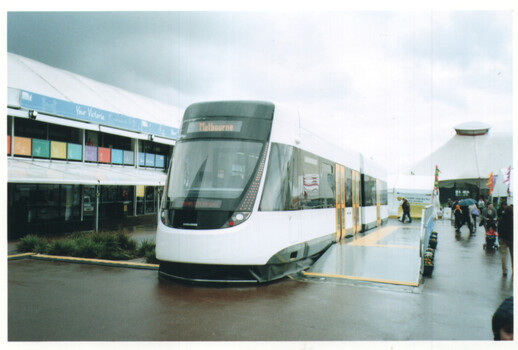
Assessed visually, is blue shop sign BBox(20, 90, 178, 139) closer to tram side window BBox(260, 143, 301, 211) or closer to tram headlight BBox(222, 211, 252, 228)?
tram side window BBox(260, 143, 301, 211)

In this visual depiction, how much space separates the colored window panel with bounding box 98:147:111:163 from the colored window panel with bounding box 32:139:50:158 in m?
3.32

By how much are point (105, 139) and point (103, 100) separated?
6.52 ft

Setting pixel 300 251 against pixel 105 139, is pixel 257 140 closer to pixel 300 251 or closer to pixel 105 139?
pixel 300 251

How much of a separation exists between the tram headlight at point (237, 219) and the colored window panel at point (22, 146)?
11609 mm

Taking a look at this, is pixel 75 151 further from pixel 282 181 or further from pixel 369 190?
pixel 282 181

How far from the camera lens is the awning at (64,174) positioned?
1266 centimetres

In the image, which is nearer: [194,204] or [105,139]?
[194,204]

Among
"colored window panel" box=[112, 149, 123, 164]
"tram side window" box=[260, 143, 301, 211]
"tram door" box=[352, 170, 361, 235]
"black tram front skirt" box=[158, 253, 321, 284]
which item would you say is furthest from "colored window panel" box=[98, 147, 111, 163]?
"tram side window" box=[260, 143, 301, 211]

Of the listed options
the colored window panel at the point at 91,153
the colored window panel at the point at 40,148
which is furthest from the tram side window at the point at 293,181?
the colored window panel at the point at 91,153

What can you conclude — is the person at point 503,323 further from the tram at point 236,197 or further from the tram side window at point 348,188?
the tram side window at point 348,188

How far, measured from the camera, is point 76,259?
9844mm
